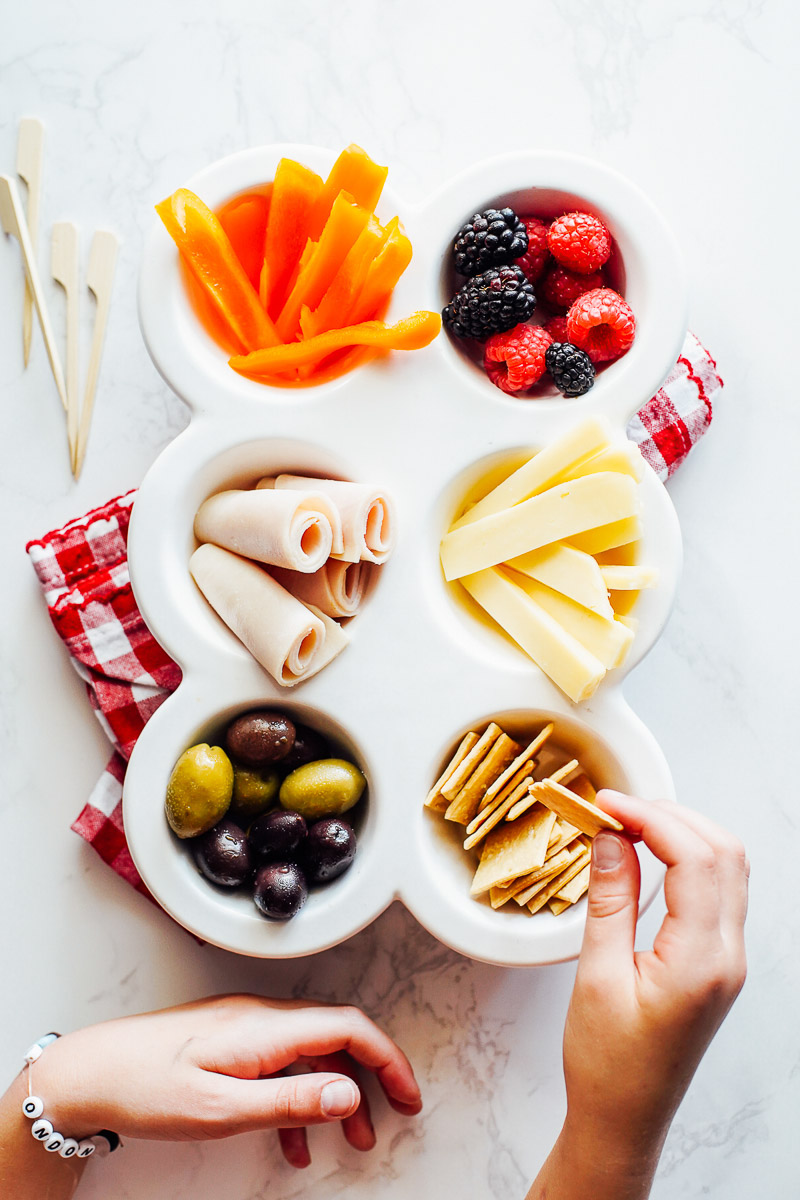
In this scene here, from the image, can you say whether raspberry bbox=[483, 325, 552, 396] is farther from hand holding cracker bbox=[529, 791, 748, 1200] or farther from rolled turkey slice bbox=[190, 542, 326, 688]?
hand holding cracker bbox=[529, 791, 748, 1200]

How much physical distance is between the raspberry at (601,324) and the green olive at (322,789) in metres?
0.77

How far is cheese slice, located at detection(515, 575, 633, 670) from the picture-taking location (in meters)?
1.35

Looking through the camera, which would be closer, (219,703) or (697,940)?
(697,940)

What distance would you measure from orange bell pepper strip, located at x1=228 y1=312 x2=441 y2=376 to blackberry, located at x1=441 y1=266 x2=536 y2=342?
5 centimetres

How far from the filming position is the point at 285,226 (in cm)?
142

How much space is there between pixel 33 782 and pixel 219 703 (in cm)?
52

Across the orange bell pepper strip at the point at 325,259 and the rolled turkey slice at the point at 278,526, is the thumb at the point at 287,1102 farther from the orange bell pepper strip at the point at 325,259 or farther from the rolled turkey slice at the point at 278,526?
the orange bell pepper strip at the point at 325,259

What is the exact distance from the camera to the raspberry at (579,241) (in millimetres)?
1401

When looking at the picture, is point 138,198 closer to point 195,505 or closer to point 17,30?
point 17,30

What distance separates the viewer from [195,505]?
1.45 meters

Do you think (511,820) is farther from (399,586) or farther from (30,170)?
(30,170)

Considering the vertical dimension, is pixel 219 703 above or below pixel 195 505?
below

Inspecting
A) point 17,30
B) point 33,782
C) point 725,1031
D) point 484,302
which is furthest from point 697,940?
point 17,30

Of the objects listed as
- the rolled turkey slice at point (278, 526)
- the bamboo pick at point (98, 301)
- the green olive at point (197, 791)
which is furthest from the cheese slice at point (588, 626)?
the bamboo pick at point (98, 301)
